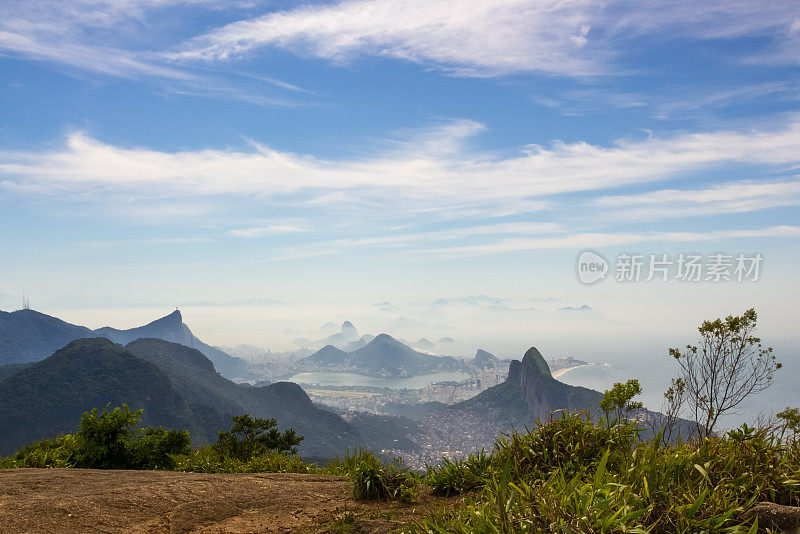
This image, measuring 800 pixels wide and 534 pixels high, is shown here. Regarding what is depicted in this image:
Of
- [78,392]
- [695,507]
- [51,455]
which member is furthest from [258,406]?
[695,507]

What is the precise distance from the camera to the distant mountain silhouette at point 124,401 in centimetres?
12706

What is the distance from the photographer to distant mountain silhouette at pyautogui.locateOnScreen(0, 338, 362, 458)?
127062mm

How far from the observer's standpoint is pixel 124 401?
5340 inches

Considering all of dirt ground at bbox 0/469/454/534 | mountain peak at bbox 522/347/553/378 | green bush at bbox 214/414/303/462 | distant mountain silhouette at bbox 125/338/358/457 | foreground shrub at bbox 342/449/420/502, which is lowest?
distant mountain silhouette at bbox 125/338/358/457

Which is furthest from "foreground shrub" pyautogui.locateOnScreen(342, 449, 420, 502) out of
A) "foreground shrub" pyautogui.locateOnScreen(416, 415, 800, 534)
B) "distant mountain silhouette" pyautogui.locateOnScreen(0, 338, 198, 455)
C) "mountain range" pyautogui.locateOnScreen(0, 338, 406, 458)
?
"distant mountain silhouette" pyautogui.locateOnScreen(0, 338, 198, 455)

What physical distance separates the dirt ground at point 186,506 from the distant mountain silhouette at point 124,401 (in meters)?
121

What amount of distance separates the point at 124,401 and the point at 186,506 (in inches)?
5864

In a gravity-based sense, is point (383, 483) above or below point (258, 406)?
above

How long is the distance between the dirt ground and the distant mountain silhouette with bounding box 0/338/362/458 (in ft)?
398

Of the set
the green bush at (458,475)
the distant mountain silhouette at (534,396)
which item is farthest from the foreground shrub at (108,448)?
the distant mountain silhouette at (534,396)

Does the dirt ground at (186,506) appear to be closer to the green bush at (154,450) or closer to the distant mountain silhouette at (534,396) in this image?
the green bush at (154,450)

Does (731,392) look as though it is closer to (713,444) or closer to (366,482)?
(713,444)

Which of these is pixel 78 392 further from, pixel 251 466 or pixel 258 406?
pixel 251 466

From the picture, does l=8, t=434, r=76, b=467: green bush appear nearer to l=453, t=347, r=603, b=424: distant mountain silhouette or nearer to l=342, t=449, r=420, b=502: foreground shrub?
l=342, t=449, r=420, b=502: foreground shrub
